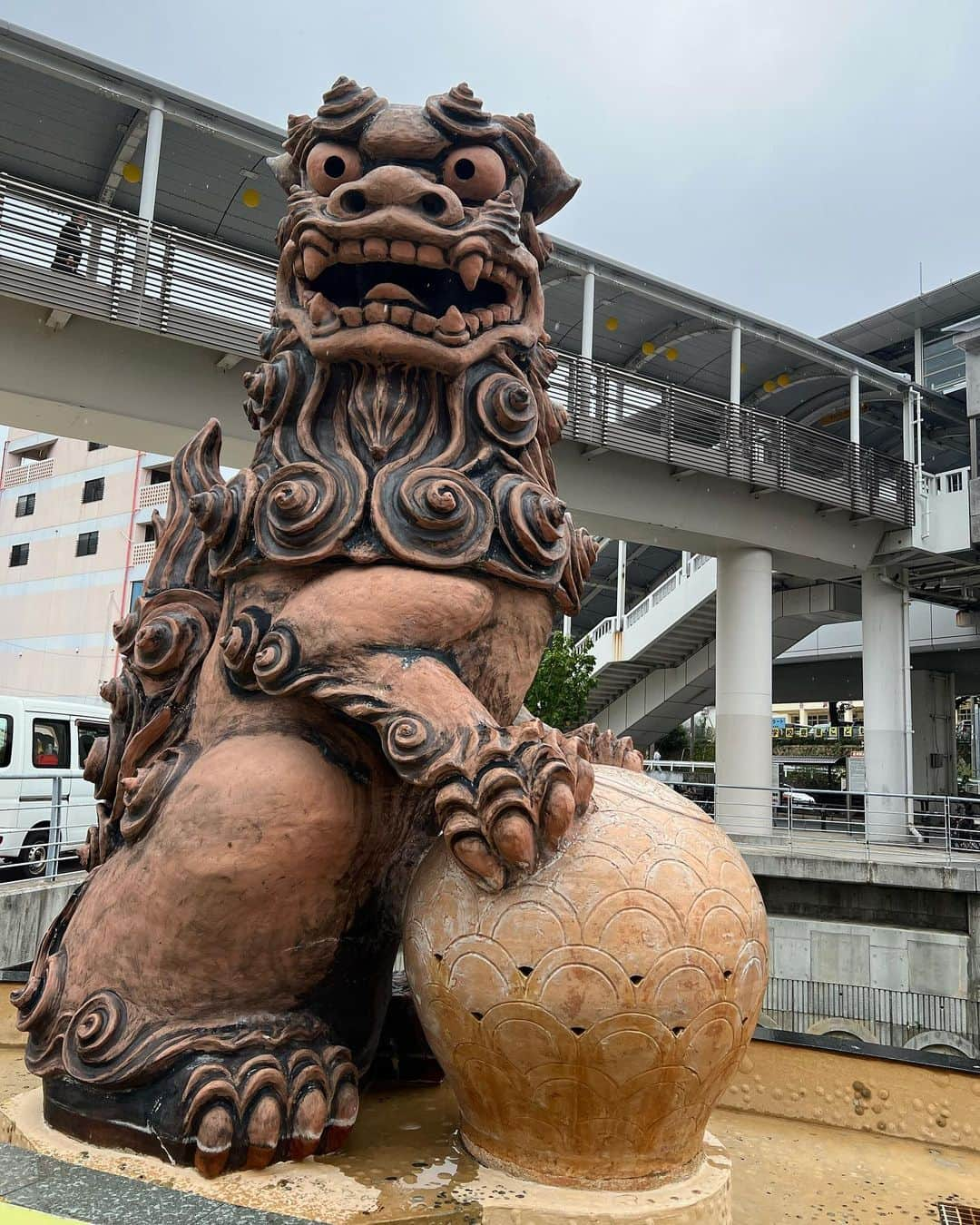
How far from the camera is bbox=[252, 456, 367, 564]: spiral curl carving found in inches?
94.3

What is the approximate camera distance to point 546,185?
2867mm

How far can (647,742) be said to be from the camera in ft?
70.0

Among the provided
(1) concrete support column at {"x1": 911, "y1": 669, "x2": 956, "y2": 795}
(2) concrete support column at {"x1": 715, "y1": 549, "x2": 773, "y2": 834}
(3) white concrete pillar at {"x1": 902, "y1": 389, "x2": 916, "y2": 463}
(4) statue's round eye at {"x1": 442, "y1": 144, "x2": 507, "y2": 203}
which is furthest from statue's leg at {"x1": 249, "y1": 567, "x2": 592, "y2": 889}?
(1) concrete support column at {"x1": 911, "y1": 669, "x2": 956, "y2": 795}

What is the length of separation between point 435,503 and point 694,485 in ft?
35.0

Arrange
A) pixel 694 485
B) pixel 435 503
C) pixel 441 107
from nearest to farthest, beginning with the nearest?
pixel 435 503, pixel 441 107, pixel 694 485

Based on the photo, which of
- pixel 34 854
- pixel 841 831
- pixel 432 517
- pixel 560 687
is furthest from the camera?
pixel 560 687

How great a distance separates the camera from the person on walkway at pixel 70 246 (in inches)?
314

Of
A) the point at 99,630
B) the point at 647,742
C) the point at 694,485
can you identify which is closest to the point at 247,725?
the point at 694,485

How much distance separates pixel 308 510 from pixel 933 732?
20.7 metres

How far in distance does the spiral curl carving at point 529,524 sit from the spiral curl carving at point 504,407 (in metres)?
0.11

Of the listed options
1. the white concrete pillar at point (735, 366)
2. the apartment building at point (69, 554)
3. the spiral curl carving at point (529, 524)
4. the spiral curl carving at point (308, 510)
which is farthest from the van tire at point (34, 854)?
the apartment building at point (69, 554)

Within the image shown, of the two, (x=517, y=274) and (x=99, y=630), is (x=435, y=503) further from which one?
(x=99, y=630)

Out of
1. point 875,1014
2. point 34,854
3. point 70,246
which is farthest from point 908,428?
point 34,854

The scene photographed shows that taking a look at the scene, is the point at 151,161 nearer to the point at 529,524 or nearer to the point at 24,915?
the point at 24,915
